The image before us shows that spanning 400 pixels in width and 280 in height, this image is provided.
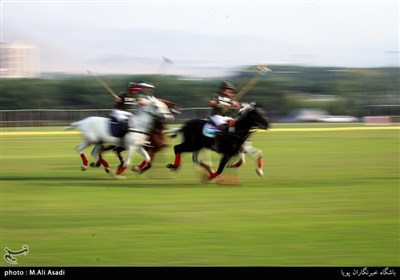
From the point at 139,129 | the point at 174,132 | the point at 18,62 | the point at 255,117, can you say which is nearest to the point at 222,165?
the point at 255,117

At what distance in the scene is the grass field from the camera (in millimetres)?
7637

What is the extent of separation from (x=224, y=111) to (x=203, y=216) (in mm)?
4450

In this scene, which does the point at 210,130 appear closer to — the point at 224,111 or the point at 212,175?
the point at 224,111

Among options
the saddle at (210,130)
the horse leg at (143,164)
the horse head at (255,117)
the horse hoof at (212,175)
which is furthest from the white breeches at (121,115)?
the horse head at (255,117)

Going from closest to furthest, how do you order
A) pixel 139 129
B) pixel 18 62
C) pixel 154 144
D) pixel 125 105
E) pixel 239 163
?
pixel 239 163
pixel 139 129
pixel 125 105
pixel 154 144
pixel 18 62

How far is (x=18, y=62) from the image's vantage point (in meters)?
53.7

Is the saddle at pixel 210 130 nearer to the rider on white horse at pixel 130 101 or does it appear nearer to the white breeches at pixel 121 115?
the rider on white horse at pixel 130 101

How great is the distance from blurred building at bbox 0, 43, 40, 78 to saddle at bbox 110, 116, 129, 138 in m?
34.8

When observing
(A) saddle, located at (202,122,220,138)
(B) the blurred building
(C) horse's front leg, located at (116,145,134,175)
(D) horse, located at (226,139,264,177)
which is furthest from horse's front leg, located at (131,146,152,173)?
(B) the blurred building

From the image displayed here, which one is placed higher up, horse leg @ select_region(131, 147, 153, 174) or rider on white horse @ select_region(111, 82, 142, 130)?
rider on white horse @ select_region(111, 82, 142, 130)

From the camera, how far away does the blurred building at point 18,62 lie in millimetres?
49969

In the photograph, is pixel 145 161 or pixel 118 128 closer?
pixel 145 161

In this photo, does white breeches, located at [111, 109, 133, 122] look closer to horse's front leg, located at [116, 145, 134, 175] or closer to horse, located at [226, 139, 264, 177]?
horse's front leg, located at [116, 145, 134, 175]
